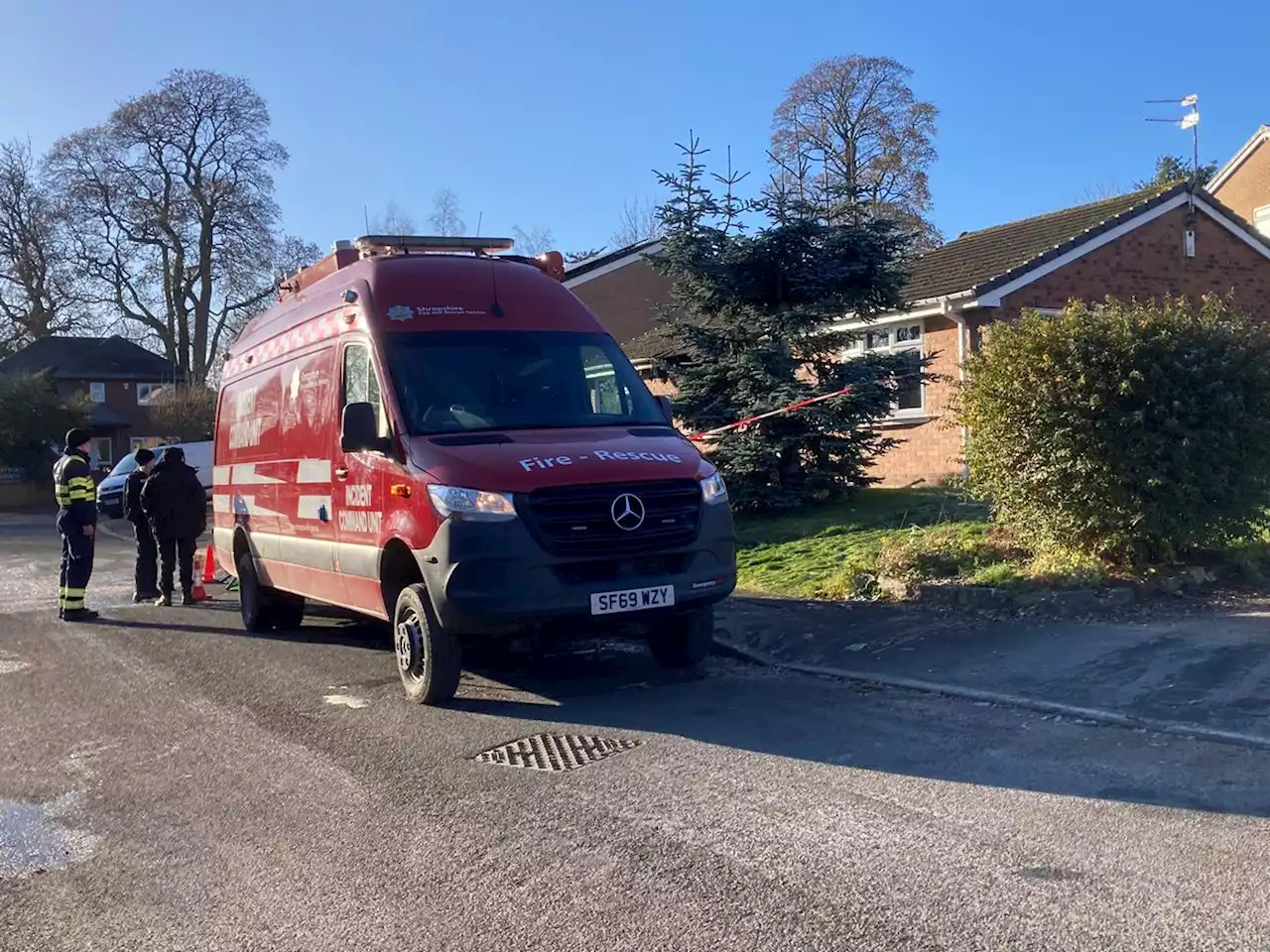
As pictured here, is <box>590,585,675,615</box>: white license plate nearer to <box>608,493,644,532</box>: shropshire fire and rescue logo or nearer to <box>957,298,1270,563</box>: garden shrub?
<box>608,493,644,532</box>: shropshire fire and rescue logo

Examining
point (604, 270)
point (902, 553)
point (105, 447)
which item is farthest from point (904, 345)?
point (105, 447)

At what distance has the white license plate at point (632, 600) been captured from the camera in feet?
23.5

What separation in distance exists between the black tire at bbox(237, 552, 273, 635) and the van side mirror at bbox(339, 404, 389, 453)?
12.6 ft

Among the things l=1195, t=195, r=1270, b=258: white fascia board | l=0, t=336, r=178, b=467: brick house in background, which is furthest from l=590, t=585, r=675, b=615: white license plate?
l=0, t=336, r=178, b=467: brick house in background

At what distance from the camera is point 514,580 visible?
7.01 meters

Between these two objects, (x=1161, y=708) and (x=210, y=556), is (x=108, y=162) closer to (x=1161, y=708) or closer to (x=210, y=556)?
(x=210, y=556)

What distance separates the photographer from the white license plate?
7.17 m

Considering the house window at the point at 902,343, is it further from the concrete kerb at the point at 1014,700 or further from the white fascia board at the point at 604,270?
the white fascia board at the point at 604,270

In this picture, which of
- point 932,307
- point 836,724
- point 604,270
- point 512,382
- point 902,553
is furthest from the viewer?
point 604,270

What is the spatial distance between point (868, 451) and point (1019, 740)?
9136 mm

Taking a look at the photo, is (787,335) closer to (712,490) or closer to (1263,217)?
(712,490)

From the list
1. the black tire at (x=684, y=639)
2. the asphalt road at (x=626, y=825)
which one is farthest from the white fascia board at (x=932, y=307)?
the asphalt road at (x=626, y=825)

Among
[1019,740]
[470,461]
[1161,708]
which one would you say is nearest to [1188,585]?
[1161,708]

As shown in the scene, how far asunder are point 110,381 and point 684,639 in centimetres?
6249
